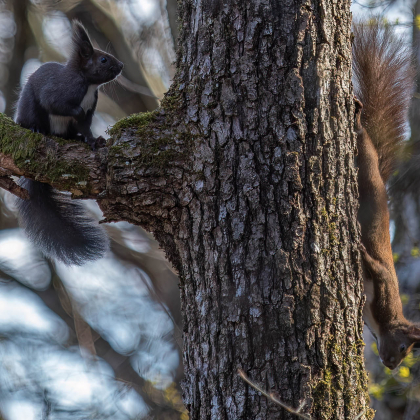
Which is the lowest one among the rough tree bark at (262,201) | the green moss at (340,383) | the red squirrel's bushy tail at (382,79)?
the green moss at (340,383)

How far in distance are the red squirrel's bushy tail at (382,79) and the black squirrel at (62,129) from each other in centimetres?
158

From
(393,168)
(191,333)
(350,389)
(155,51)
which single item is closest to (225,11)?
(191,333)

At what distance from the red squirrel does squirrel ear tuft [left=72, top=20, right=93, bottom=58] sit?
153 cm

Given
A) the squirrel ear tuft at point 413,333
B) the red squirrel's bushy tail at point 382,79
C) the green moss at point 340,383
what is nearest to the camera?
the green moss at point 340,383

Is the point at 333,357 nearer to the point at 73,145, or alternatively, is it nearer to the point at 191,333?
the point at 191,333

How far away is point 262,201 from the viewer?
157cm

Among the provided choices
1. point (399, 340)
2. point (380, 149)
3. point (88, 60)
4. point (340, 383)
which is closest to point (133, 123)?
point (88, 60)

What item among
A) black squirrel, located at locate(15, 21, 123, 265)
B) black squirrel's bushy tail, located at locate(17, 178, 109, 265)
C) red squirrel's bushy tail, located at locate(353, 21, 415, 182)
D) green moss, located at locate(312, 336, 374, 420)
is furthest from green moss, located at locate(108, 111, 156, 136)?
red squirrel's bushy tail, located at locate(353, 21, 415, 182)

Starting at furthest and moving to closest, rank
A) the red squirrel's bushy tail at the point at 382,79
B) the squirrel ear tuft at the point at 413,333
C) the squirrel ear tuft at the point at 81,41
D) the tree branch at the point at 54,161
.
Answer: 1. the squirrel ear tuft at the point at 413,333
2. the red squirrel's bushy tail at the point at 382,79
3. the squirrel ear tuft at the point at 81,41
4. the tree branch at the point at 54,161

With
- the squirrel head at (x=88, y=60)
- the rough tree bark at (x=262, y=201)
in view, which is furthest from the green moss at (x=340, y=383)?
the squirrel head at (x=88, y=60)

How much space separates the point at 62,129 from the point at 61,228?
1.82 ft

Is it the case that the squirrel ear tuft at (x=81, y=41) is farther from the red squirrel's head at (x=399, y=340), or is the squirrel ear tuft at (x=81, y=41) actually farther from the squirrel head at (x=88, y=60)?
the red squirrel's head at (x=399, y=340)

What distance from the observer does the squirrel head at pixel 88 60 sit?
8.13 ft

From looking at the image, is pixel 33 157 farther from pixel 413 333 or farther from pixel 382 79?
pixel 413 333
